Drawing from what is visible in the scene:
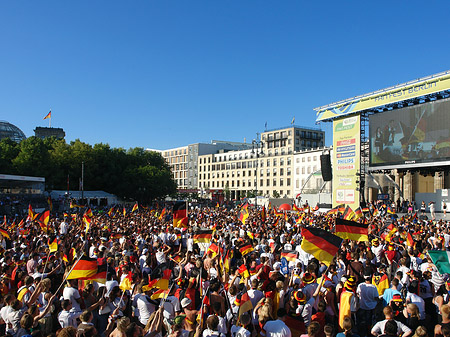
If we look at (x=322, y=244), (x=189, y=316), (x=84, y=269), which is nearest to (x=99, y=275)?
(x=84, y=269)

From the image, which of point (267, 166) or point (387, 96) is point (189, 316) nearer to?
point (387, 96)

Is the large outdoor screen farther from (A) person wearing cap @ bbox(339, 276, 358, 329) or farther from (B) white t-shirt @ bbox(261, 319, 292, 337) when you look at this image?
(B) white t-shirt @ bbox(261, 319, 292, 337)

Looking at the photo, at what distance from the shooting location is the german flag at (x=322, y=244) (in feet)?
24.2

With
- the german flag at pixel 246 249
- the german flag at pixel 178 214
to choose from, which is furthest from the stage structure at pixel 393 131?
the german flag at pixel 246 249

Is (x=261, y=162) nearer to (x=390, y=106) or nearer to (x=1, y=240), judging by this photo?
(x=390, y=106)

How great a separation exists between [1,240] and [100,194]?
40826 millimetres

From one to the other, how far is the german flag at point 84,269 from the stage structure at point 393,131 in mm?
32706

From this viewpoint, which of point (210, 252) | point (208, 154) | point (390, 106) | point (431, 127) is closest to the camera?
point (210, 252)

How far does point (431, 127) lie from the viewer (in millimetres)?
35906

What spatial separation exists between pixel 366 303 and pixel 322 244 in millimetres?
1404

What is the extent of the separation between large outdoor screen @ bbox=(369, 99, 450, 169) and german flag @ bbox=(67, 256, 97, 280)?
3511cm

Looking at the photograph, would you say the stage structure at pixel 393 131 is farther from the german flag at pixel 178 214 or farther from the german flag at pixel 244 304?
the german flag at pixel 244 304

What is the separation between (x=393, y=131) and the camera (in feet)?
129

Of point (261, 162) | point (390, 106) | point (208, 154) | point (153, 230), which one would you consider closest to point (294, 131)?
point (261, 162)
